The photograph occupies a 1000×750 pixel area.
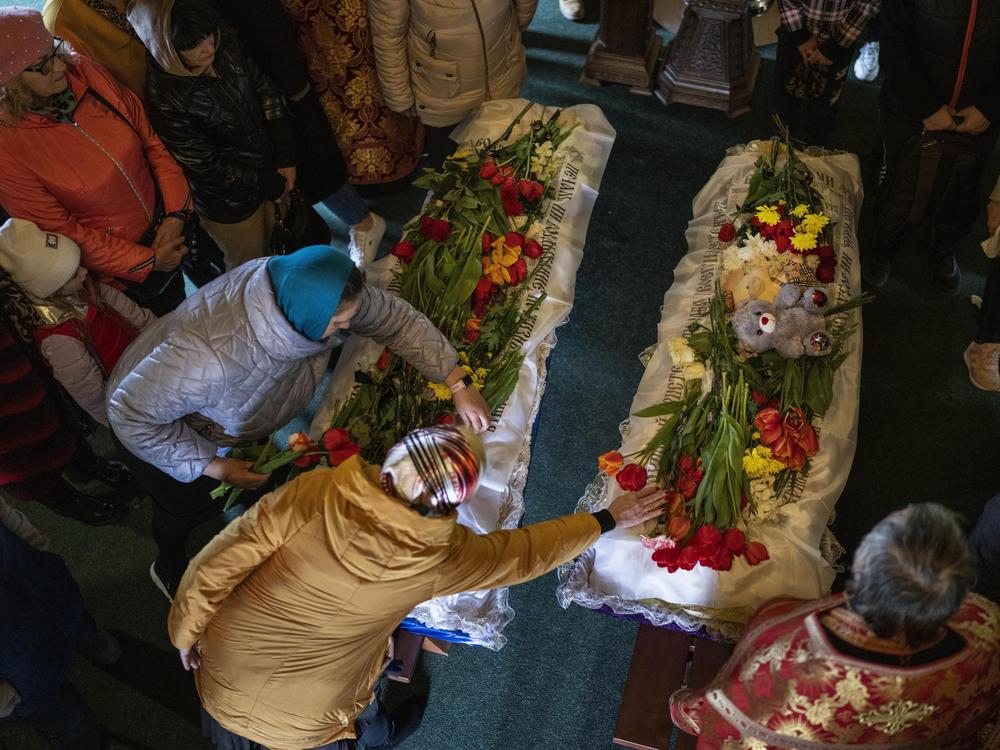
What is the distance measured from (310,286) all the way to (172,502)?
0.95 meters

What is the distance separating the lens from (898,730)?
64.9 inches

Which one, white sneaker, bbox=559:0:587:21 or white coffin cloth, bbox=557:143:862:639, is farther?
white sneaker, bbox=559:0:587:21

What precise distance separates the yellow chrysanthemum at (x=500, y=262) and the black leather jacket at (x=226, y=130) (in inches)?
30.2

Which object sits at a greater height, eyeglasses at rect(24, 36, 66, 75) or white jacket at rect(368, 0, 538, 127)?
eyeglasses at rect(24, 36, 66, 75)

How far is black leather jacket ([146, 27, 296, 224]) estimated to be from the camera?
8.35 feet

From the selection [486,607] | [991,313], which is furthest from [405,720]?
[991,313]

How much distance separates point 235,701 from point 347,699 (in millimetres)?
265

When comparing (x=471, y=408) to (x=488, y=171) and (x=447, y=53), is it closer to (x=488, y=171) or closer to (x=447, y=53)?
(x=488, y=171)

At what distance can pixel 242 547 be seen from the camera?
1874mm

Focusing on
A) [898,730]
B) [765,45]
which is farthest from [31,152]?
[765,45]

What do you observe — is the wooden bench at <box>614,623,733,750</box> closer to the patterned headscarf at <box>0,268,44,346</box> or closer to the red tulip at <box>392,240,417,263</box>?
the red tulip at <box>392,240,417,263</box>

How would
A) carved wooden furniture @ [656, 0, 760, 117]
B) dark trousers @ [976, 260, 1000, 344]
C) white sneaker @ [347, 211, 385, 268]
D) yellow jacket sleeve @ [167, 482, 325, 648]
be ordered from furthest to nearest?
1. carved wooden furniture @ [656, 0, 760, 117]
2. white sneaker @ [347, 211, 385, 268]
3. dark trousers @ [976, 260, 1000, 344]
4. yellow jacket sleeve @ [167, 482, 325, 648]

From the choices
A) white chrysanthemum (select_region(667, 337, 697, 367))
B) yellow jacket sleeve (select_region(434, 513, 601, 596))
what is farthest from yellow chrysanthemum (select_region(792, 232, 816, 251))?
yellow jacket sleeve (select_region(434, 513, 601, 596))

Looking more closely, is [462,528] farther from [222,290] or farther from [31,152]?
[31,152]
